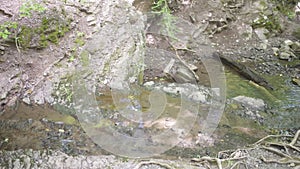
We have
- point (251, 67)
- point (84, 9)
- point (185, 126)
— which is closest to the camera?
point (185, 126)

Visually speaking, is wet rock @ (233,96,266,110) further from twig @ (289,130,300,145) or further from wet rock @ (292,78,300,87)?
wet rock @ (292,78,300,87)

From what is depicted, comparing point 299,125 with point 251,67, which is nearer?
point 299,125

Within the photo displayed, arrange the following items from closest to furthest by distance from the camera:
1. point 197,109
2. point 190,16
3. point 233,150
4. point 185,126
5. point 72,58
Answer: point 233,150, point 185,126, point 197,109, point 72,58, point 190,16

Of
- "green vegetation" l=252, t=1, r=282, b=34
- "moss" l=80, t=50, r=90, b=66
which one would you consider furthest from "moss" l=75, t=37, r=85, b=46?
"green vegetation" l=252, t=1, r=282, b=34

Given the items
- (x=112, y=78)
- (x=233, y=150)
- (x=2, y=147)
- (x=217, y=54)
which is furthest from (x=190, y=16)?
(x=2, y=147)

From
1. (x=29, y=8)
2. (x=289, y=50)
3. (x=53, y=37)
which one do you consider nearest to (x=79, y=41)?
(x=53, y=37)

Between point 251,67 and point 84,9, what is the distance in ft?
12.8

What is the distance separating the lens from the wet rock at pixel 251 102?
5.46 metres

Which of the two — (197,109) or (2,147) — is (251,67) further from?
(2,147)

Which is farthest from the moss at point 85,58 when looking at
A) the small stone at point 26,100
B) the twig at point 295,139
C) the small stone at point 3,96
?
the twig at point 295,139

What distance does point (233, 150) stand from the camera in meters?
4.25

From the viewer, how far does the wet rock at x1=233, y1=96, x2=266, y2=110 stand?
546 cm

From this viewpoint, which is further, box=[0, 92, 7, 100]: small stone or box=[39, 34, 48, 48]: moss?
box=[39, 34, 48, 48]: moss

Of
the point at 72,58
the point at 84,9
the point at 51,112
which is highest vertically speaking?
the point at 84,9
